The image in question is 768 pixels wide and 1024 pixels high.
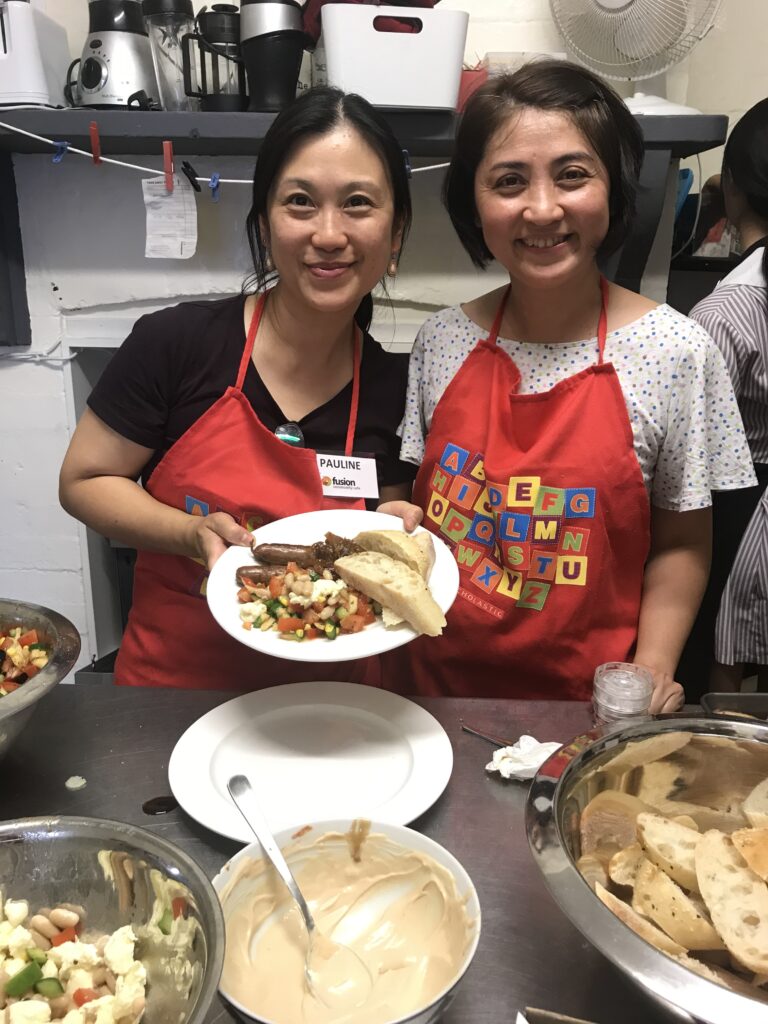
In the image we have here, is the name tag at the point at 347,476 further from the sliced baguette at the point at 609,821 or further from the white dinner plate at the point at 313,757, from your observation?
the sliced baguette at the point at 609,821

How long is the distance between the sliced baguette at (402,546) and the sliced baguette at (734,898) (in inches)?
29.2

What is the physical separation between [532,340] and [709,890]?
1.31 m

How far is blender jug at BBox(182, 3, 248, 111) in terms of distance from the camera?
2439mm

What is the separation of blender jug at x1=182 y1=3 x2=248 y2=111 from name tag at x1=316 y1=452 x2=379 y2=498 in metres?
1.40

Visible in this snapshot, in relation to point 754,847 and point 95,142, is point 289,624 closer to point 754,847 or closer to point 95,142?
point 754,847

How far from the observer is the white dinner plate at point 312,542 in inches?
54.5

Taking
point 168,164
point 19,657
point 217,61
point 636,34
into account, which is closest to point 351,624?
point 19,657

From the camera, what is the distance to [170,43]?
2555mm

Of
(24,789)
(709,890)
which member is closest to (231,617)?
(24,789)

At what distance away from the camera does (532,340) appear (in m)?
1.90

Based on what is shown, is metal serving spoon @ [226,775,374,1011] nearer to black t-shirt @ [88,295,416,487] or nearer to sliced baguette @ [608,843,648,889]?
sliced baguette @ [608,843,648,889]

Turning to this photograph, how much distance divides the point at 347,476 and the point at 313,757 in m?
0.79

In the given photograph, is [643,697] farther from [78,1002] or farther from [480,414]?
[78,1002]

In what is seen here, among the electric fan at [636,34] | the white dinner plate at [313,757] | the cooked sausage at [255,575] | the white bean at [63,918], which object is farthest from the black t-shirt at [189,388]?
the electric fan at [636,34]
